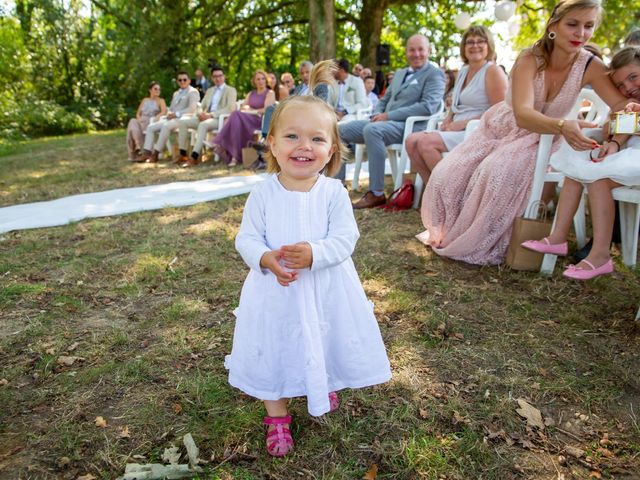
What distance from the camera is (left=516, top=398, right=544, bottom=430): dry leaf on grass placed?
5.64 feet

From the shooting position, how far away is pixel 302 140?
1.49m

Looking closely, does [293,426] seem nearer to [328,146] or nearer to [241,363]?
[241,363]

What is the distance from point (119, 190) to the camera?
19.3ft

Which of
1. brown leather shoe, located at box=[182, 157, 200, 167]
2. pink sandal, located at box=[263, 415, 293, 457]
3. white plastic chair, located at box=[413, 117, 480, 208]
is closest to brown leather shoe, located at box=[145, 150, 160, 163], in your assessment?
brown leather shoe, located at box=[182, 157, 200, 167]

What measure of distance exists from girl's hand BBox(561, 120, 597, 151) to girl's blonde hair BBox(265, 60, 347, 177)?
1592mm

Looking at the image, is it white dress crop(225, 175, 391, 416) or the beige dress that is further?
the beige dress

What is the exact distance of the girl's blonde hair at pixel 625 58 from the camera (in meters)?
2.78

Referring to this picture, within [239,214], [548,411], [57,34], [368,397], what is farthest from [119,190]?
[57,34]

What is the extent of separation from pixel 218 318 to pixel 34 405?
35.8 inches

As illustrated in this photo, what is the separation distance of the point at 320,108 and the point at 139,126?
8399 millimetres

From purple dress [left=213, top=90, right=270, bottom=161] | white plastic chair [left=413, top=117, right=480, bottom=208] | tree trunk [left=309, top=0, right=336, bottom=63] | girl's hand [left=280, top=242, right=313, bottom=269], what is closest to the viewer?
girl's hand [left=280, top=242, right=313, bottom=269]

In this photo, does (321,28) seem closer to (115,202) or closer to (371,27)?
(371,27)

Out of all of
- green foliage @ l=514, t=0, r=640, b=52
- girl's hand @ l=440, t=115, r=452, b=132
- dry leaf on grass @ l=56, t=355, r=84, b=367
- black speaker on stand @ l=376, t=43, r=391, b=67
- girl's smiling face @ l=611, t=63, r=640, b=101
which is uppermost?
green foliage @ l=514, t=0, r=640, b=52

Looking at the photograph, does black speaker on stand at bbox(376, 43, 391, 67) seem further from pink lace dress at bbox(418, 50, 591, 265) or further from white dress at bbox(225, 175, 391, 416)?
white dress at bbox(225, 175, 391, 416)
